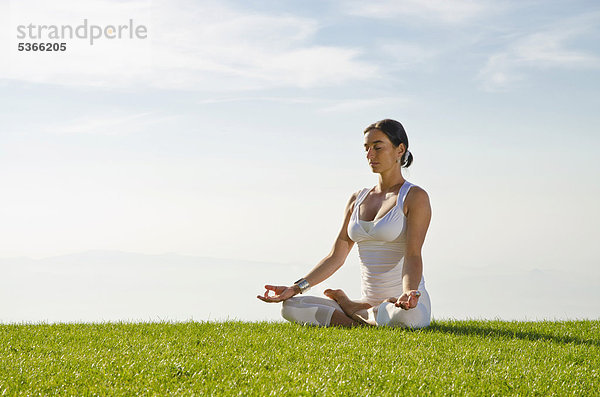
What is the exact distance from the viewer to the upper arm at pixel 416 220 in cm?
704

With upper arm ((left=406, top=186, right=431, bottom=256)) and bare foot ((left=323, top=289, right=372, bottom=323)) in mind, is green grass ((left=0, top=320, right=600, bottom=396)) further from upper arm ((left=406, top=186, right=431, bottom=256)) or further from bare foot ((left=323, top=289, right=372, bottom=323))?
upper arm ((left=406, top=186, right=431, bottom=256))

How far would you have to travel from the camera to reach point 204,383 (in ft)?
15.5

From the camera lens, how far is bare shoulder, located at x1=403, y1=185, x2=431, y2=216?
7145mm

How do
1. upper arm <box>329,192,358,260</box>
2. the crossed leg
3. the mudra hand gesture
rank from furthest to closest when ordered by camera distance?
1. upper arm <box>329,192,358,260</box>
2. the crossed leg
3. the mudra hand gesture

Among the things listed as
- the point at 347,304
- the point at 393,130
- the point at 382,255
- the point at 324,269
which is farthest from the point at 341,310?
the point at 393,130

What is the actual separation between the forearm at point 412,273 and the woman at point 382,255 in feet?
0.03

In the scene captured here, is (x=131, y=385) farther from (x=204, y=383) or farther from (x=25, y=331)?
(x=25, y=331)

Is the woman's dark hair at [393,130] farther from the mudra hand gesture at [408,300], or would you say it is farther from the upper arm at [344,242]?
the mudra hand gesture at [408,300]

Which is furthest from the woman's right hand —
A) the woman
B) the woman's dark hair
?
the woman's dark hair

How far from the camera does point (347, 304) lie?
747 centimetres

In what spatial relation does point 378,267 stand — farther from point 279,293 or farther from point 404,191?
point 279,293

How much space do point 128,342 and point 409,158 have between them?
11.9 ft

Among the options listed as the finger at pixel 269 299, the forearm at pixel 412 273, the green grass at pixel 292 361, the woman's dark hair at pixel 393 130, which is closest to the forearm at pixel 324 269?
the finger at pixel 269 299

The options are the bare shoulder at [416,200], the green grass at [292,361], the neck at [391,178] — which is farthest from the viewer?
the neck at [391,178]
